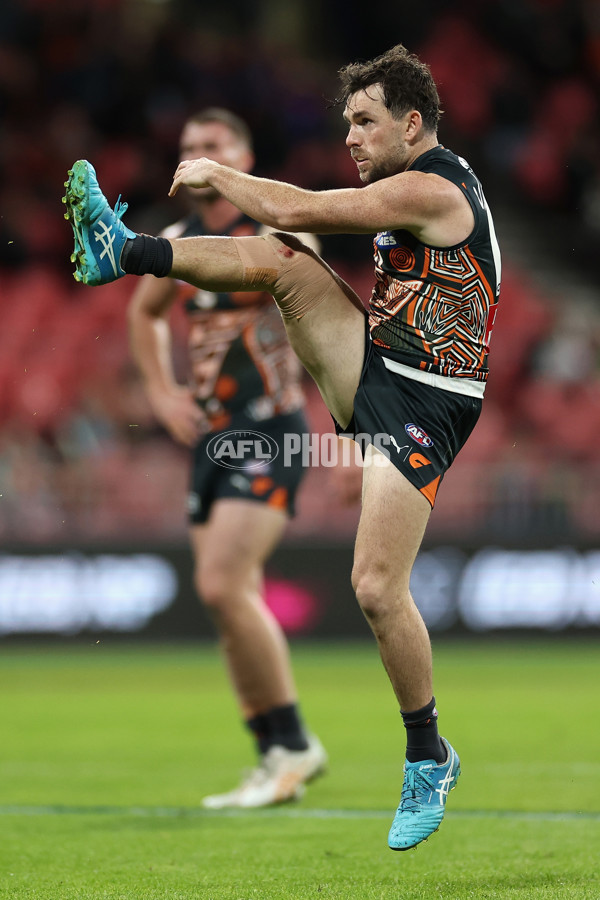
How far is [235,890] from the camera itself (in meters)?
3.72

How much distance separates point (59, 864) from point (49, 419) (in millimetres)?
8603

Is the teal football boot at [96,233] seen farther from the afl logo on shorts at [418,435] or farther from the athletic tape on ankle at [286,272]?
the afl logo on shorts at [418,435]

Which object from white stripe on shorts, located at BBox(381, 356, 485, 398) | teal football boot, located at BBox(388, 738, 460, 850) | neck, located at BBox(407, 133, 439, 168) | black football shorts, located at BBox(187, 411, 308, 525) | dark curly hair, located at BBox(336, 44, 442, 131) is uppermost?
dark curly hair, located at BBox(336, 44, 442, 131)

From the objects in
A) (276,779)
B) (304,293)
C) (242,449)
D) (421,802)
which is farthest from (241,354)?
(421,802)

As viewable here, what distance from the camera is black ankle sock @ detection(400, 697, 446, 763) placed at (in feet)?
13.1

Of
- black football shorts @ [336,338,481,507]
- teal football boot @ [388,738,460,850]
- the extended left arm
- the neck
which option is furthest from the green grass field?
the neck

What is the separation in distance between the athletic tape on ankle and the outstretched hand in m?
0.21

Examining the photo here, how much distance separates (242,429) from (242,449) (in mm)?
114

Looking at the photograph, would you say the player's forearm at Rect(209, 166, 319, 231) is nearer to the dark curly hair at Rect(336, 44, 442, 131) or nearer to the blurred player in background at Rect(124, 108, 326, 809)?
the dark curly hair at Rect(336, 44, 442, 131)

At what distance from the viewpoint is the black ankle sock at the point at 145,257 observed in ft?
12.8

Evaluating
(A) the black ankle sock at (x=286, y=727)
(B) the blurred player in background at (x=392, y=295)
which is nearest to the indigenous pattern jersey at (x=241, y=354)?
(A) the black ankle sock at (x=286, y=727)

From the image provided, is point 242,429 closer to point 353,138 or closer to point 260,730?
point 260,730

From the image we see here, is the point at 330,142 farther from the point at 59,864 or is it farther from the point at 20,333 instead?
the point at 59,864

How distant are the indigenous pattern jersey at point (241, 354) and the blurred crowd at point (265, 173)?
5016 millimetres
